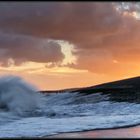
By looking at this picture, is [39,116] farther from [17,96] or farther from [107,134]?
[107,134]

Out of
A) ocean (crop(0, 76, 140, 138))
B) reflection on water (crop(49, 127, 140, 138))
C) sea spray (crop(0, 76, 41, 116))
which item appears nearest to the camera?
reflection on water (crop(49, 127, 140, 138))

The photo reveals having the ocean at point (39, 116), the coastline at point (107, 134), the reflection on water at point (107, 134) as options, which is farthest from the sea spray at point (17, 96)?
the reflection on water at point (107, 134)

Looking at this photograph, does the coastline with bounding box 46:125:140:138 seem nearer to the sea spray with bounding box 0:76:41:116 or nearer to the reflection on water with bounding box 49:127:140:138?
the reflection on water with bounding box 49:127:140:138

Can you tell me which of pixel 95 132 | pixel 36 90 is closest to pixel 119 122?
pixel 95 132

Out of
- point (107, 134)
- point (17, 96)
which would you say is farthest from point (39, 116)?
point (107, 134)

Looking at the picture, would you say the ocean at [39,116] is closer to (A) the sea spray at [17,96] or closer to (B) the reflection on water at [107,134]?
(A) the sea spray at [17,96]

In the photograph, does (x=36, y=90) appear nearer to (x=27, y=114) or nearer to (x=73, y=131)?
(x=27, y=114)

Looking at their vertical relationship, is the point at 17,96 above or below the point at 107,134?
above

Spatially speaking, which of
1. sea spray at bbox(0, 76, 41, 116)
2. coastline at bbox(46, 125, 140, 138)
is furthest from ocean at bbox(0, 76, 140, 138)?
coastline at bbox(46, 125, 140, 138)

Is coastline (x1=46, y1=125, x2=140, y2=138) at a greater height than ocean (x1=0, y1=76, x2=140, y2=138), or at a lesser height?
lesser

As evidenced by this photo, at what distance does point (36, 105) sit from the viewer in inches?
1016

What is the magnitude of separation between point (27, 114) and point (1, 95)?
222 inches

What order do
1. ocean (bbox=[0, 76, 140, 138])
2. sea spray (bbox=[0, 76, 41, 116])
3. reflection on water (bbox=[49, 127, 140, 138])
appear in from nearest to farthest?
reflection on water (bbox=[49, 127, 140, 138])
ocean (bbox=[0, 76, 140, 138])
sea spray (bbox=[0, 76, 41, 116])

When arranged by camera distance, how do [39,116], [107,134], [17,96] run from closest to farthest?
1. [107,134]
2. [39,116]
3. [17,96]
